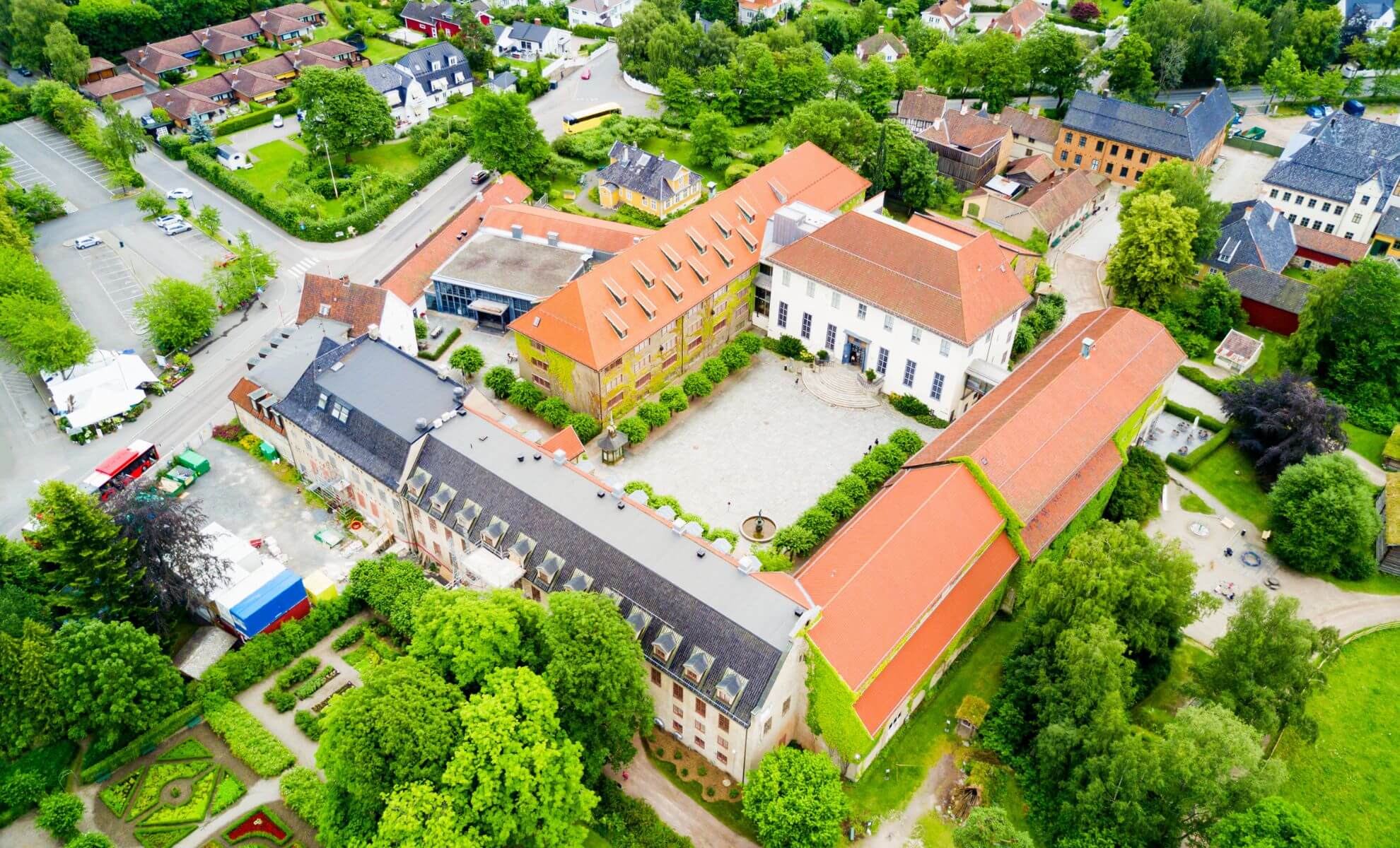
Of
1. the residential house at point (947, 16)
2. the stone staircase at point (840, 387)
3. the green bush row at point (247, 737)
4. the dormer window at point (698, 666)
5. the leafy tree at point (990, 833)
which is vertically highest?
the dormer window at point (698, 666)

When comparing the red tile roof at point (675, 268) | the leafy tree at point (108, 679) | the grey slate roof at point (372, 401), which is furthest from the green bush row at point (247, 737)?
the red tile roof at point (675, 268)

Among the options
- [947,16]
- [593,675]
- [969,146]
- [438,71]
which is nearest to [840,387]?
[593,675]

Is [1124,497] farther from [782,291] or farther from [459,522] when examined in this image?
[459,522]

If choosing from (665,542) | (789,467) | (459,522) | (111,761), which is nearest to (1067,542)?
(789,467)

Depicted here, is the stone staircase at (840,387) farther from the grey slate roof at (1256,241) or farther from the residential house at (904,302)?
the grey slate roof at (1256,241)

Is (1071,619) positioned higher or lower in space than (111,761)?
higher

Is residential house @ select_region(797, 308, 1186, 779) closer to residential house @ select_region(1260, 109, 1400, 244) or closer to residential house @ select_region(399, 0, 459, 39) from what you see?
residential house @ select_region(1260, 109, 1400, 244)
